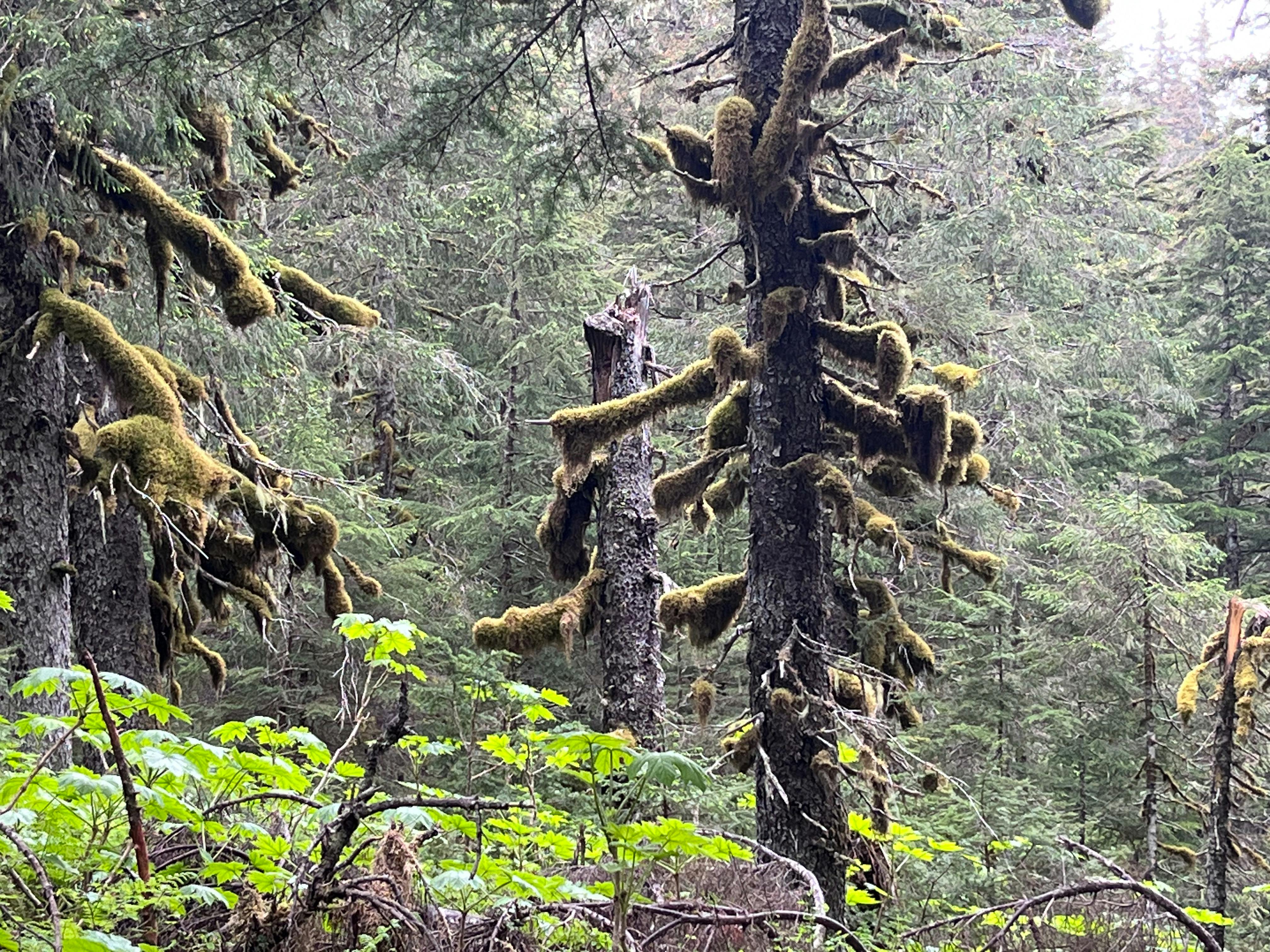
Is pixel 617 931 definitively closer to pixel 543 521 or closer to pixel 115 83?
pixel 115 83

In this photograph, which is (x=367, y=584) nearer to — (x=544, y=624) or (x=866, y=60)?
(x=544, y=624)

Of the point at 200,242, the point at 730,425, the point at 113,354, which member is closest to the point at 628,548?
the point at 730,425

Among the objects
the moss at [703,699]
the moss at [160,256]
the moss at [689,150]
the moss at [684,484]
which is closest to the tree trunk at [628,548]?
the moss at [703,699]

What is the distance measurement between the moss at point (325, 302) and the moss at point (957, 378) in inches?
187

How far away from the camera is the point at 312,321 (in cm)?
896

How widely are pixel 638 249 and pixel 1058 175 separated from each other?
269 inches

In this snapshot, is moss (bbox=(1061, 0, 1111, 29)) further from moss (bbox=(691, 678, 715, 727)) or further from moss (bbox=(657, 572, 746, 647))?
moss (bbox=(691, 678, 715, 727))

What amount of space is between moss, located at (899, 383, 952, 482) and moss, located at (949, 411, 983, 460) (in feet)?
0.67

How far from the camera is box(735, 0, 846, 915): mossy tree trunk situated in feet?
17.6

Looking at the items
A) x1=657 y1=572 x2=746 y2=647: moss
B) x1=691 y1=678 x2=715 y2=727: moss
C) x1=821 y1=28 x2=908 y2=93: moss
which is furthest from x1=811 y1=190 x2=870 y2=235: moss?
x1=691 y1=678 x2=715 y2=727: moss

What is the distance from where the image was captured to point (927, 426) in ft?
18.4

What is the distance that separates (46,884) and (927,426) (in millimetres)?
4800

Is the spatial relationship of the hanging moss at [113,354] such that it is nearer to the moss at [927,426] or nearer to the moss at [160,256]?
the moss at [160,256]

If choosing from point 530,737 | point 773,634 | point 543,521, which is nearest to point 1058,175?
point 543,521
